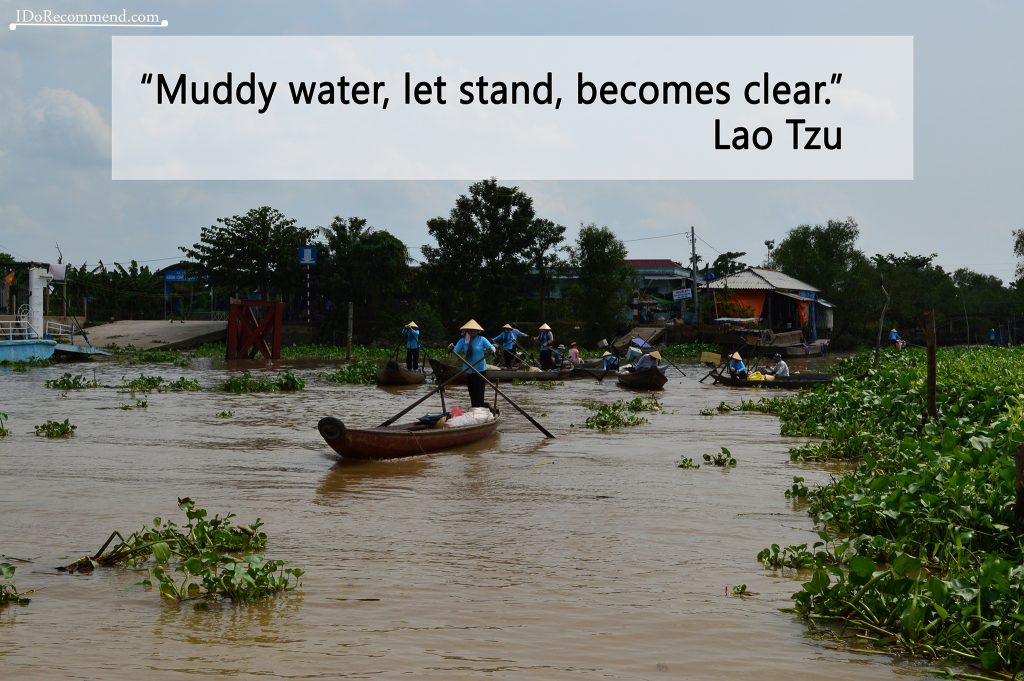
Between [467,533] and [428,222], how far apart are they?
Result: 106 feet

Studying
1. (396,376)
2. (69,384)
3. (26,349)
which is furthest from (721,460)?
(26,349)

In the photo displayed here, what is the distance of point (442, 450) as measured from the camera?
1199 centimetres

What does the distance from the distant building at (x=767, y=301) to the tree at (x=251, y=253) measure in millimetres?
18170

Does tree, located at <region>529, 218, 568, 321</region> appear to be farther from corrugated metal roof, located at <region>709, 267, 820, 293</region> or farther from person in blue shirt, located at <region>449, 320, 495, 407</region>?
person in blue shirt, located at <region>449, 320, 495, 407</region>

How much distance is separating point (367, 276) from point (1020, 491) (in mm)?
34227

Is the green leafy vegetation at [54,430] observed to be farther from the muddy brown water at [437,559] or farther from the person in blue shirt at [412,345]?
the person in blue shirt at [412,345]

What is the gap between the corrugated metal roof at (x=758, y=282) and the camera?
4197 centimetres

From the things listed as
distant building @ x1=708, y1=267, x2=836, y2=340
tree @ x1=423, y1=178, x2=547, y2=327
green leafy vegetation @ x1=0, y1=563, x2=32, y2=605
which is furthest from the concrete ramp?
green leafy vegetation @ x1=0, y1=563, x2=32, y2=605

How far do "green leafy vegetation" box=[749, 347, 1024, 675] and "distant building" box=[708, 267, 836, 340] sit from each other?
101ft

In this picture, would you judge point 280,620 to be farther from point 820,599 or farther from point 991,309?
point 991,309

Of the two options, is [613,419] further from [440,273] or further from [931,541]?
[440,273]

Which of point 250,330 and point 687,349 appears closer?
point 250,330

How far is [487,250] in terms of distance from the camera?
3900 cm

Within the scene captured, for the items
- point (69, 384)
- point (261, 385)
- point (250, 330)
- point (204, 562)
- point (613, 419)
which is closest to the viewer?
point (204, 562)
